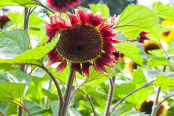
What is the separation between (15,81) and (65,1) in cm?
85

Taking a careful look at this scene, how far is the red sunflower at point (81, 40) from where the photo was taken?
1.39ft

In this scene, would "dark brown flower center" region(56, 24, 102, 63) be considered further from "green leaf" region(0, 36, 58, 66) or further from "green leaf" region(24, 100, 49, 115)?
"green leaf" region(24, 100, 49, 115)

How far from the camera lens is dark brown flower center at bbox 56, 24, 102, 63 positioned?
43cm

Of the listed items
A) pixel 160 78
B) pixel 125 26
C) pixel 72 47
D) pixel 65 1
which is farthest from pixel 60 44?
pixel 65 1

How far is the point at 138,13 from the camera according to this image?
1.59ft

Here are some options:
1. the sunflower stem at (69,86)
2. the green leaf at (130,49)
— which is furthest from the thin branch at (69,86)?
the green leaf at (130,49)

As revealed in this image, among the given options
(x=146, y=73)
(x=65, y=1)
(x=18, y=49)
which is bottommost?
(x=146, y=73)

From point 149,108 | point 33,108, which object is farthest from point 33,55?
point 149,108

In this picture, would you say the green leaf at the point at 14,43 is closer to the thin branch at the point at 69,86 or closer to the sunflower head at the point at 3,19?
Answer: the thin branch at the point at 69,86

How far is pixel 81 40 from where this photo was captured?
0.44 m

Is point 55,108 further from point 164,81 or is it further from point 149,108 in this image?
point 149,108

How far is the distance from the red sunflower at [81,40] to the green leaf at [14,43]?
5cm

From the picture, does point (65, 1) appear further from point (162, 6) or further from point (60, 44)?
point (60, 44)

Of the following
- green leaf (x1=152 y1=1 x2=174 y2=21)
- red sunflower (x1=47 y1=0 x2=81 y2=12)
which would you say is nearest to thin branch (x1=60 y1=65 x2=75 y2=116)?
green leaf (x1=152 y1=1 x2=174 y2=21)
